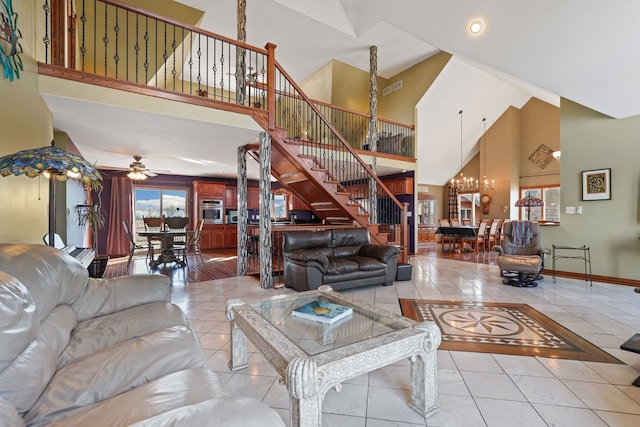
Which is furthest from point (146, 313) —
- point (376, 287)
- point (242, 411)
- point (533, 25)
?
point (533, 25)

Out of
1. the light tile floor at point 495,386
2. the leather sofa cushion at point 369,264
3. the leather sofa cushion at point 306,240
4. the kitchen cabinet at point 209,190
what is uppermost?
the kitchen cabinet at point 209,190

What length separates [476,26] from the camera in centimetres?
374

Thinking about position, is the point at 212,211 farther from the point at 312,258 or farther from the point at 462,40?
the point at 462,40

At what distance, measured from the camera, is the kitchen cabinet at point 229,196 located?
9.55 meters

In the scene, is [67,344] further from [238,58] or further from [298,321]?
[238,58]

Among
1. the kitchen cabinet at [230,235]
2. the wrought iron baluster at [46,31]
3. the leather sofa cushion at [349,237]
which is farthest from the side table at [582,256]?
the kitchen cabinet at [230,235]

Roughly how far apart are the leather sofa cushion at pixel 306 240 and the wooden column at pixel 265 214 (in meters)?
0.35

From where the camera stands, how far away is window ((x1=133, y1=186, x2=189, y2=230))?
8.66 m

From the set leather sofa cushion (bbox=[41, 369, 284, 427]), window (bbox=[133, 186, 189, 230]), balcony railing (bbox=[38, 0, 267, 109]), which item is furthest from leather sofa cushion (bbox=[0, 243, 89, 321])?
window (bbox=[133, 186, 189, 230])

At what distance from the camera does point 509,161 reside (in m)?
9.70

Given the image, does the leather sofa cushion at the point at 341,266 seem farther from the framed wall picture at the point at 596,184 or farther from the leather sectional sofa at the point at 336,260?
the framed wall picture at the point at 596,184

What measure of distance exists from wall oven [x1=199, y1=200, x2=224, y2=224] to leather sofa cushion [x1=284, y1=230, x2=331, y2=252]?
214 inches

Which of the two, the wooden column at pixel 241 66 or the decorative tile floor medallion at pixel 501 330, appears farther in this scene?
the wooden column at pixel 241 66

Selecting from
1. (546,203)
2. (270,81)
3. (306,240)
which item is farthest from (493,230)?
(270,81)
